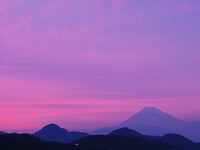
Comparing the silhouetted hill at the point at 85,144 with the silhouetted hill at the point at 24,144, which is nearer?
the silhouetted hill at the point at 24,144

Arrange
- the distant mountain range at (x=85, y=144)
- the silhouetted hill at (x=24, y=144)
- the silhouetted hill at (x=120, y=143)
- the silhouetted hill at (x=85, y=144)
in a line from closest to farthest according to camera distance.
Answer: the silhouetted hill at (x=24, y=144)
the silhouetted hill at (x=85, y=144)
the distant mountain range at (x=85, y=144)
the silhouetted hill at (x=120, y=143)

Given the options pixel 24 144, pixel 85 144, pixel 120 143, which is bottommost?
pixel 24 144

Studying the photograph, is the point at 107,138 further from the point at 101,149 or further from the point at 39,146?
the point at 39,146

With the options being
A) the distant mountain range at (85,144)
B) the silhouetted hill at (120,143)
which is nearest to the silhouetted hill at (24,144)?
the distant mountain range at (85,144)

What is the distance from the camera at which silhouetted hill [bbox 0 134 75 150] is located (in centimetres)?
9612

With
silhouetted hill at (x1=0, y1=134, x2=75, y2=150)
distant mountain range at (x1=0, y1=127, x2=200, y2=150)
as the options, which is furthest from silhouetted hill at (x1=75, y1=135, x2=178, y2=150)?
silhouetted hill at (x1=0, y1=134, x2=75, y2=150)

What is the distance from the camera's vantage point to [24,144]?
10006 cm

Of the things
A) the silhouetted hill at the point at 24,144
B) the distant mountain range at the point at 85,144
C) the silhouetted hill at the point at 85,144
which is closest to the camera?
the silhouetted hill at the point at 24,144

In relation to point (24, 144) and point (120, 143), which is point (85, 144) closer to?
point (120, 143)

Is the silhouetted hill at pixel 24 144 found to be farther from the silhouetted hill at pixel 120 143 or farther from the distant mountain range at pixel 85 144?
the silhouetted hill at pixel 120 143

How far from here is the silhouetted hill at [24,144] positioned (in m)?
96.1

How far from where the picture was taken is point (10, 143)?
99.6 m

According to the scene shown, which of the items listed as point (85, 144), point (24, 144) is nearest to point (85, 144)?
point (85, 144)

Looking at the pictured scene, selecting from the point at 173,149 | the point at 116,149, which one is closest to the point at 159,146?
the point at 173,149
